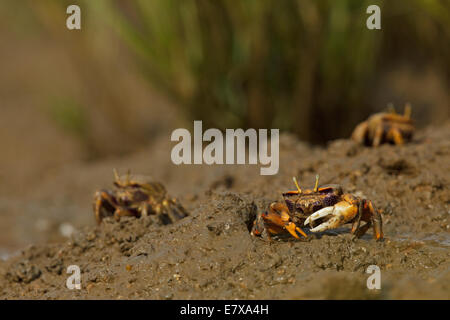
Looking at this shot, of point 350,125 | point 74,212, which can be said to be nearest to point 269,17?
point 350,125

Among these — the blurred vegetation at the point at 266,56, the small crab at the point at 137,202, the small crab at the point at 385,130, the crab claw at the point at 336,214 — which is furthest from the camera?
the blurred vegetation at the point at 266,56

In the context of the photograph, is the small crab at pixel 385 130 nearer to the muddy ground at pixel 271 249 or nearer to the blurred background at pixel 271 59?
the muddy ground at pixel 271 249

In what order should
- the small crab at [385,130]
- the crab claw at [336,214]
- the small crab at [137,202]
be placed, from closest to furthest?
the crab claw at [336,214]
the small crab at [137,202]
the small crab at [385,130]

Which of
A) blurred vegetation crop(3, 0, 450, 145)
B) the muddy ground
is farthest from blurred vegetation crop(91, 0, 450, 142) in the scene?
the muddy ground

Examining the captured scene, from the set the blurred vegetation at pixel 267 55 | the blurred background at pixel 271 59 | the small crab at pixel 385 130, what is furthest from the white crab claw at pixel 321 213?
the blurred vegetation at pixel 267 55

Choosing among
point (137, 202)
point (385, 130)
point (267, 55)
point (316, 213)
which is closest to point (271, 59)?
point (267, 55)

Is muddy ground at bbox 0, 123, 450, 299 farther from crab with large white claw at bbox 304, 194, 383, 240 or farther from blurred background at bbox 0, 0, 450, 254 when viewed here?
blurred background at bbox 0, 0, 450, 254
